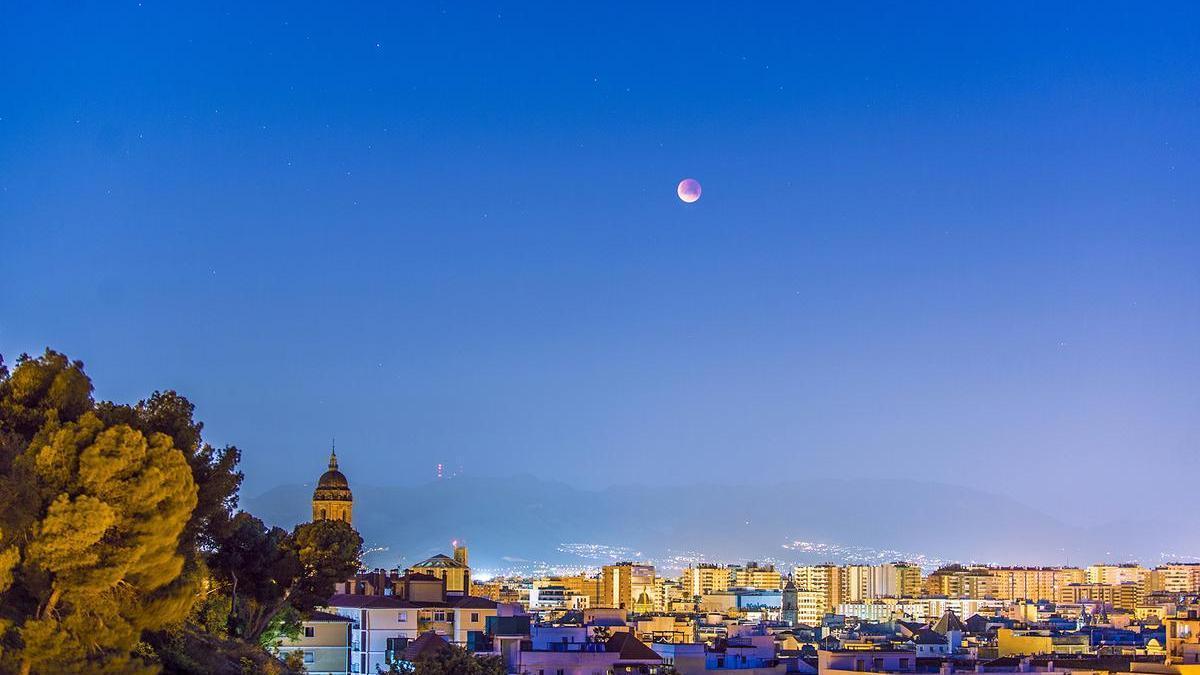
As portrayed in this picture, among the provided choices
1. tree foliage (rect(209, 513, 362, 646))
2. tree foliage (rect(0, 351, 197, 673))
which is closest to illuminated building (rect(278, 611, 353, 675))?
tree foliage (rect(209, 513, 362, 646))

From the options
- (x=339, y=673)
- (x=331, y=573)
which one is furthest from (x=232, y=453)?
(x=339, y=673)

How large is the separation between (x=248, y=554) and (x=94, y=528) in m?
14.7

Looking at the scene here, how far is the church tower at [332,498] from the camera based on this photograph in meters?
94.1

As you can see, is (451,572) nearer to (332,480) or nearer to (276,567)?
(332,480)

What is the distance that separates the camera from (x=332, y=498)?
9462cm

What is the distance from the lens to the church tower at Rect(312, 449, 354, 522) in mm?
94125

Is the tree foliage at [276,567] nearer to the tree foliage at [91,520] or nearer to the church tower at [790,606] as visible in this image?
the tree foliage at [91,520]

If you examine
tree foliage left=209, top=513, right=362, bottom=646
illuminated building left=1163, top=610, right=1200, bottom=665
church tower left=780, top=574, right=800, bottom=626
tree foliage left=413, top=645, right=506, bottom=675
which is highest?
tree foliage left=209, top=513, right=362, bottom=646

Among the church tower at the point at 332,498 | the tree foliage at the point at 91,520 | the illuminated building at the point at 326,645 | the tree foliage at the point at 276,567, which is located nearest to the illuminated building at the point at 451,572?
the church tower at the point at 332,498

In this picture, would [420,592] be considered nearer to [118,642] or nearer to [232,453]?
[232,453]

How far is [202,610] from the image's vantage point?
33.6 m

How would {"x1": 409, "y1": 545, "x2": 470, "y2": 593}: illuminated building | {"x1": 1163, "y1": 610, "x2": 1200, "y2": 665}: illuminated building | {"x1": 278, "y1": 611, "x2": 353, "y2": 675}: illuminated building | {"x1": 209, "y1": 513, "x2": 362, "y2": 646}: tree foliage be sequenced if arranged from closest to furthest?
{"x1": 209, "y1": 513, "x2": 362, "y2": 646}: tree foliage, {"x1": 1163, "y1": 610, "x2": 1200, "y2": 665}: illuminated building, {"x1": 278, "y1": 611, "x2": 353, "y2": 675}: illuminated building, {"x1": 409, "y1": 545, "x2": 470, "y2": 593}: illuminated building

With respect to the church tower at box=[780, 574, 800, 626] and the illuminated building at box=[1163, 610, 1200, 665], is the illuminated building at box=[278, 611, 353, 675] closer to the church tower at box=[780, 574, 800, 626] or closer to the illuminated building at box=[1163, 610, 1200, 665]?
the illuminated building at box=[1163, 610, 1200, 665]

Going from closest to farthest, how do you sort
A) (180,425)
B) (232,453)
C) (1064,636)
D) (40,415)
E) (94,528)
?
(94,528) → (40,415) → (180,425) → (232,453) → (1064,636)
